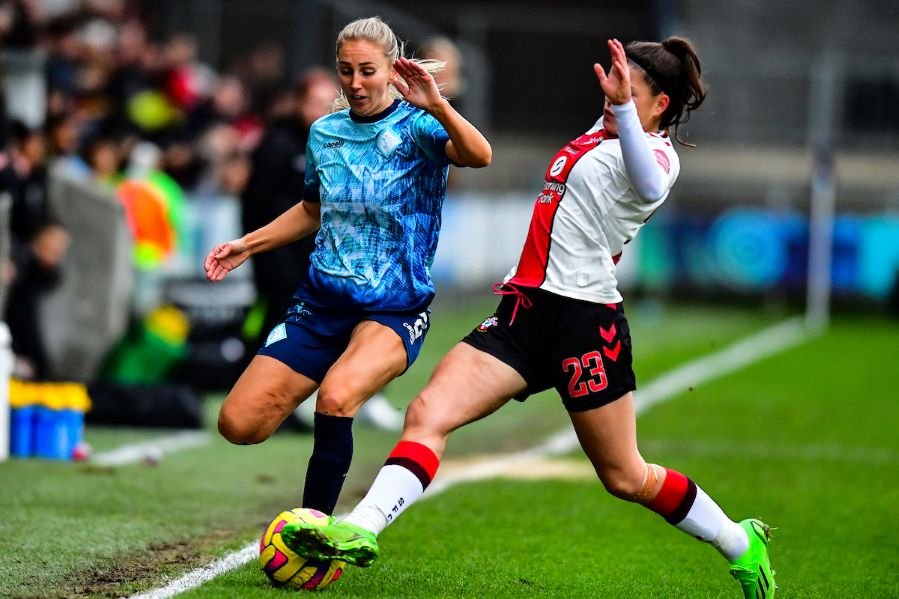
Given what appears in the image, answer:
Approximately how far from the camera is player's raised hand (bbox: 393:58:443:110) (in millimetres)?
5543

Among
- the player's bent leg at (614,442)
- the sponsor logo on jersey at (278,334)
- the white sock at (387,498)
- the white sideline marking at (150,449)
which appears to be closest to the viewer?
the white sock at (387,498)

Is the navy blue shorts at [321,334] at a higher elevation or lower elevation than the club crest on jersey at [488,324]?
lower

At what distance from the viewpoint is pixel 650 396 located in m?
13.5

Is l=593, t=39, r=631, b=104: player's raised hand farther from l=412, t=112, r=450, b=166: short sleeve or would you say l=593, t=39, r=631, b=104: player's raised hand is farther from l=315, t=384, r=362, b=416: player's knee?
l=315, t=384, r=362, b=416: player's knee

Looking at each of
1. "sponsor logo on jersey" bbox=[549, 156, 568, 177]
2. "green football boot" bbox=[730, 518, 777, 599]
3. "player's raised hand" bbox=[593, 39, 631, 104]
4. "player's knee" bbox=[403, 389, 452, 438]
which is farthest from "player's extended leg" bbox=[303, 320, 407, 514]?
"green football boot" bbox=[730, 518, 777, 599]

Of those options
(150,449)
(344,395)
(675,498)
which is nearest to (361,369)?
(344,395)

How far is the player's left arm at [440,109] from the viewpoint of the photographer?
555 cm

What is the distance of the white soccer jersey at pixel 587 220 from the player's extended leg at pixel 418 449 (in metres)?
0.38

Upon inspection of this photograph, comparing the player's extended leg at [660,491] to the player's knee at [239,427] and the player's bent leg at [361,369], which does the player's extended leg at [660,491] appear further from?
the player's knee at [239,427]

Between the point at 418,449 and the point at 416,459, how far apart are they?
4cm

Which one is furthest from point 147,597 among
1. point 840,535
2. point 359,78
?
point 840,535

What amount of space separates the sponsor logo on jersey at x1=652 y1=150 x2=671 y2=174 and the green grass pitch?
165cm

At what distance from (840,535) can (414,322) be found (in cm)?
274

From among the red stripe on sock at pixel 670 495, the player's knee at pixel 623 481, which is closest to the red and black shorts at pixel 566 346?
the player's knee at pixel 623 481
